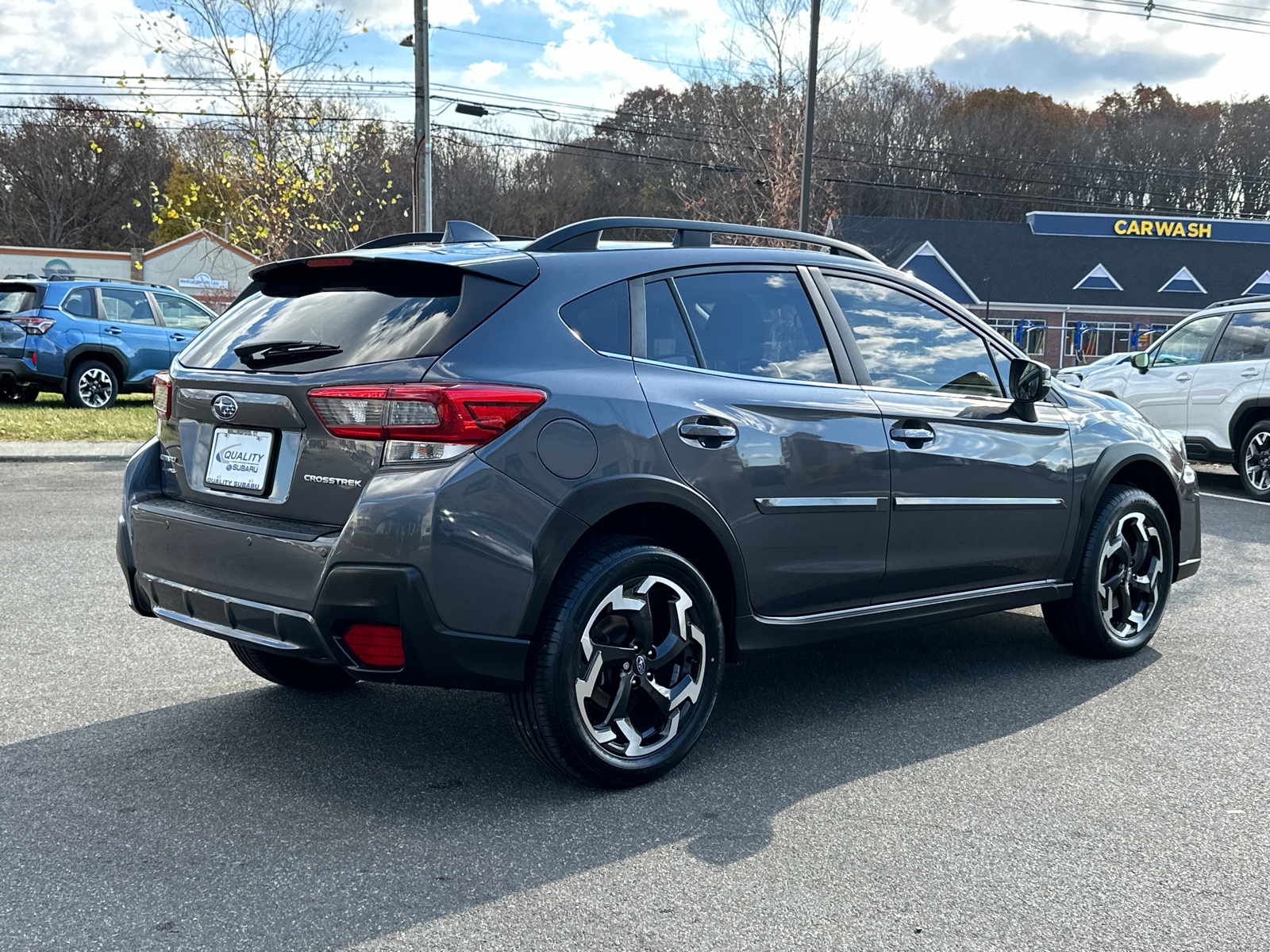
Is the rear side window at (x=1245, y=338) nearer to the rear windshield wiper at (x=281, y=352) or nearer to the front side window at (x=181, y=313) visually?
the rear windshield wiper at (x=281, y=352)

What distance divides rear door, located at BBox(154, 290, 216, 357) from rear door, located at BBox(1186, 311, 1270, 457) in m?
14.2

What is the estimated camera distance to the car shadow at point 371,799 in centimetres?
292

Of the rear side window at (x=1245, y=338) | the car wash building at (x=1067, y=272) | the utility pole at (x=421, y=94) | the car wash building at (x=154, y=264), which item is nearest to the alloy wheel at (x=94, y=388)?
the utility pole at (x=421, y=94)

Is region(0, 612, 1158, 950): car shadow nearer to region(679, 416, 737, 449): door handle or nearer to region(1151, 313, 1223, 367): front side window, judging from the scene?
region(679, 416, 737, 449): door handle

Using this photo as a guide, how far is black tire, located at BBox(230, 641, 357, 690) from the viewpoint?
15.1 feet

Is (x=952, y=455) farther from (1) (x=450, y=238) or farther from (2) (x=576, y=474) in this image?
(1) (x=450, y=238)

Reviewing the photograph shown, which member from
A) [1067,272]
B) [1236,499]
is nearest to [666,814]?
[1236,499]

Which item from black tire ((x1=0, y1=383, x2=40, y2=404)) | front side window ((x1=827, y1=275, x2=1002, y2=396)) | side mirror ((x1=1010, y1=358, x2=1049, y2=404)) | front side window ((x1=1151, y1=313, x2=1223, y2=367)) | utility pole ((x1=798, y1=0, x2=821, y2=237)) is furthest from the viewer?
utility pole ((x1=798, y1=0, x2=821, y2=237))

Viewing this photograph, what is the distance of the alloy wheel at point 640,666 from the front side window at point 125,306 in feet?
54.7

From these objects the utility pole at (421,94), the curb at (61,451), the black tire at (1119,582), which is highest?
the utility pole at (421,94)

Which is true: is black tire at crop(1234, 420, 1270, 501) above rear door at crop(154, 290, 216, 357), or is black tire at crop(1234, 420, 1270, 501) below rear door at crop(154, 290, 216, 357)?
below

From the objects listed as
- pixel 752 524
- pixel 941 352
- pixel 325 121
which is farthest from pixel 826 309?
pixel 325 121

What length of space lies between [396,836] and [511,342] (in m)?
1.45

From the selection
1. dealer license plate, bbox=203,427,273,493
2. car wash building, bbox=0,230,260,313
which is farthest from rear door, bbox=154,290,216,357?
car wash building, bbox=0,230,260,313
